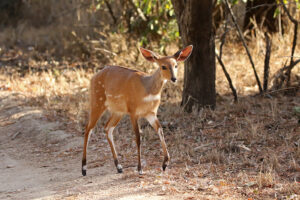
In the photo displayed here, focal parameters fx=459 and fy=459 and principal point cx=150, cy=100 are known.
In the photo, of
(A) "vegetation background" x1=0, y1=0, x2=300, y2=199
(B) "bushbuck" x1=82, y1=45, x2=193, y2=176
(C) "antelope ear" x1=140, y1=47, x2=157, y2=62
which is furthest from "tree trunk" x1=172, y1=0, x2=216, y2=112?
(C) "antelope ear" x1=140, y1=47, x2=157, y2=62

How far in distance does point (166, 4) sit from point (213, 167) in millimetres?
4824

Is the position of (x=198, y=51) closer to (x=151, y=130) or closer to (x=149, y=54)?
(x=151, y=130)

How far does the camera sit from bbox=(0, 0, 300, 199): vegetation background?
17.7 ft

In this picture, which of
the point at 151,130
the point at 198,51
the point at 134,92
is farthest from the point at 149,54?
the point at 198,51

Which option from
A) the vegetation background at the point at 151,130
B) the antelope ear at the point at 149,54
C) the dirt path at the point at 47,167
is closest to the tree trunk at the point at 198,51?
the vegetation background at the point at 151,130

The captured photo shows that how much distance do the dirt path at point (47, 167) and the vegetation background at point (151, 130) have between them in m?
0.02

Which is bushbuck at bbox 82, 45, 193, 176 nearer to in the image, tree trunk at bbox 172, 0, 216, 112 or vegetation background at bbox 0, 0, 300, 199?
vegetation background at bbox 0, 0, 300, 199

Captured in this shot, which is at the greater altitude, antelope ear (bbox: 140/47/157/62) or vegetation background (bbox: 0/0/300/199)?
antelope ear (bbox: 140/47/157/62)

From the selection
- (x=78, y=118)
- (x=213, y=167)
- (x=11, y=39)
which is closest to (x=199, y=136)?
(x=213, y=167)

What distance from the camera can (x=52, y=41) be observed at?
16.2 metres

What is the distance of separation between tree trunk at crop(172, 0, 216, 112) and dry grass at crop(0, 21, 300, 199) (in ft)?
1.05

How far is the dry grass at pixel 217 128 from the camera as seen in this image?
534cm

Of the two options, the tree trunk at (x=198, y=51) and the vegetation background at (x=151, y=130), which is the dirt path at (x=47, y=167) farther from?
the tree trunk at (x=198, y=51)

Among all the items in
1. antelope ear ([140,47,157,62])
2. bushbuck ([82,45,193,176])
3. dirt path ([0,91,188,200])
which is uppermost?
antelope ear ([140,47,157,62])
